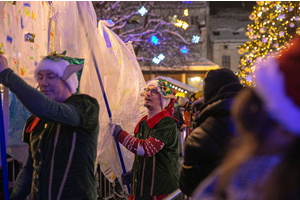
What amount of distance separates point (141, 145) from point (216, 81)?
1.39m

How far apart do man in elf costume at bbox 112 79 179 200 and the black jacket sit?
141 centimetres

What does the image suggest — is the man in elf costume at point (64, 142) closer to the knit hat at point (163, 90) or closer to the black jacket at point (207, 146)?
the black jacket at point (207, 146)

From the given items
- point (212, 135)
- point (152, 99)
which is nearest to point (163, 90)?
point (152, 99)

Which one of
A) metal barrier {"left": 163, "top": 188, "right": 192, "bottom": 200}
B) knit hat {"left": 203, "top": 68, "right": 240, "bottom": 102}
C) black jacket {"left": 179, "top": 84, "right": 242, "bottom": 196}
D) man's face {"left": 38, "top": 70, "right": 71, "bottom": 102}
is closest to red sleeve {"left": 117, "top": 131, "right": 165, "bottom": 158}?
metal barrier {"left": 163, "top": 188, "right": 192, "bottom": 200}

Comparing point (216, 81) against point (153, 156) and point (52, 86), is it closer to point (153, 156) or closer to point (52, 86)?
point (52, 86)

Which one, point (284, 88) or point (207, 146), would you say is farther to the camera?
point (207, 146)

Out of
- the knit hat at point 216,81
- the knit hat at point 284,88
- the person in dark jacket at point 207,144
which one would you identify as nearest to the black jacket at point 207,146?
the person in dark jacket at point 207,144

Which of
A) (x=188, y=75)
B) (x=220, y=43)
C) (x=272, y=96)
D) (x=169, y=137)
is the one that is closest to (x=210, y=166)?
(x=272, y=96)

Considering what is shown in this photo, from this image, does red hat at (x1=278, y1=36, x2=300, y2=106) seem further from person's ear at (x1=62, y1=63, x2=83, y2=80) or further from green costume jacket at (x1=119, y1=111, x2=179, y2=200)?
green costume jacket at (x1=119, y1=111, x2=179, y2=200)

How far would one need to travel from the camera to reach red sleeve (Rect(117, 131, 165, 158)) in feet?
9.63

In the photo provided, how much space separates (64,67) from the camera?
204 centimetres

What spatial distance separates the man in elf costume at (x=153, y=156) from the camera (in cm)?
297

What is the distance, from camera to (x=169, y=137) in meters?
3.15

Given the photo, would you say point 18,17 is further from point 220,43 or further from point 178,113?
point 220,43
